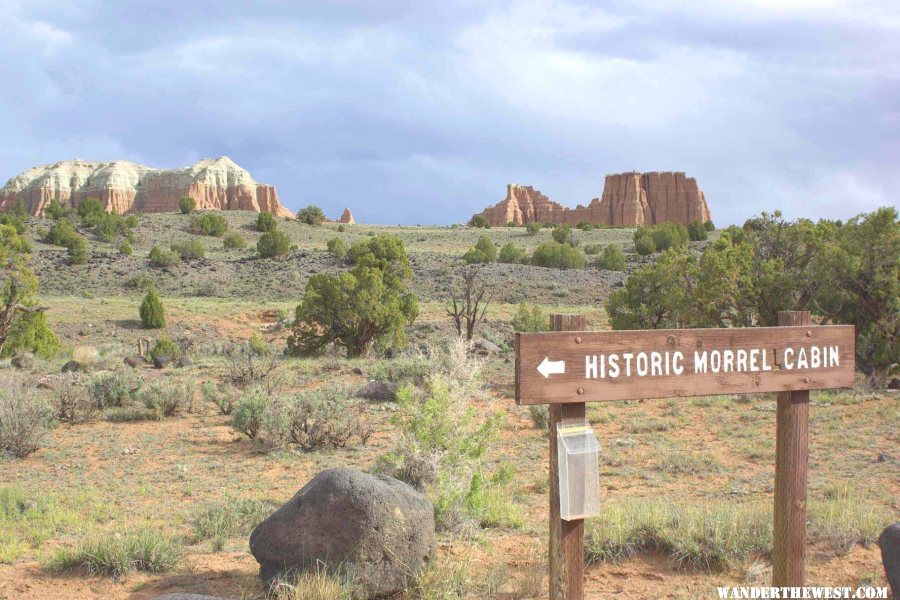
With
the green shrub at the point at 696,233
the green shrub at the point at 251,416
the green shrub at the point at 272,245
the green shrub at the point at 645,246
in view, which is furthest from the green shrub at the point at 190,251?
the green shrub at the point at 696,233

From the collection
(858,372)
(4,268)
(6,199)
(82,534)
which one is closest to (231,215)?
(4,268)

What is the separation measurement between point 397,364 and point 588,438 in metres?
13.7

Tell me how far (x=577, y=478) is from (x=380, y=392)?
11380 millimetres

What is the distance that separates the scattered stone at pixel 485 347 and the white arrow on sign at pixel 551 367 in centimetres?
1816

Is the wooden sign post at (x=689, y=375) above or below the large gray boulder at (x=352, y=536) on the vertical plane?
above

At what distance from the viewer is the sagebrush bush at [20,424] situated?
1060 centimetres

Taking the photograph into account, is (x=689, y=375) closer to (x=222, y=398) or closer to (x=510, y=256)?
(x=222, y=398)

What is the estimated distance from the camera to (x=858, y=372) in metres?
17.3

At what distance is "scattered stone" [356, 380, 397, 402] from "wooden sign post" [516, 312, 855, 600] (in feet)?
35.5

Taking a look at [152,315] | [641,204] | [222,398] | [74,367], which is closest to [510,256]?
[152,315]

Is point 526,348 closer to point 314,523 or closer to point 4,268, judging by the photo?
point 314,523

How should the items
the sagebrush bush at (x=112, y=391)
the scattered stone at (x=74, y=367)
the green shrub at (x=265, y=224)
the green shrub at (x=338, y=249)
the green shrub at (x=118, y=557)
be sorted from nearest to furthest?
the green shrub at (x=118, y=557), the sagebrush bush at (x=112, y=391), the scattered stone at (x=74, y=367), the green shrub at (x=338, y=249), the green shrub at (x=265, y=224)

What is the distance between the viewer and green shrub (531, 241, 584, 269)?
48.1m

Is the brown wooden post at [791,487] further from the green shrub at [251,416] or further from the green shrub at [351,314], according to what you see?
the green shrub at [351,314]
